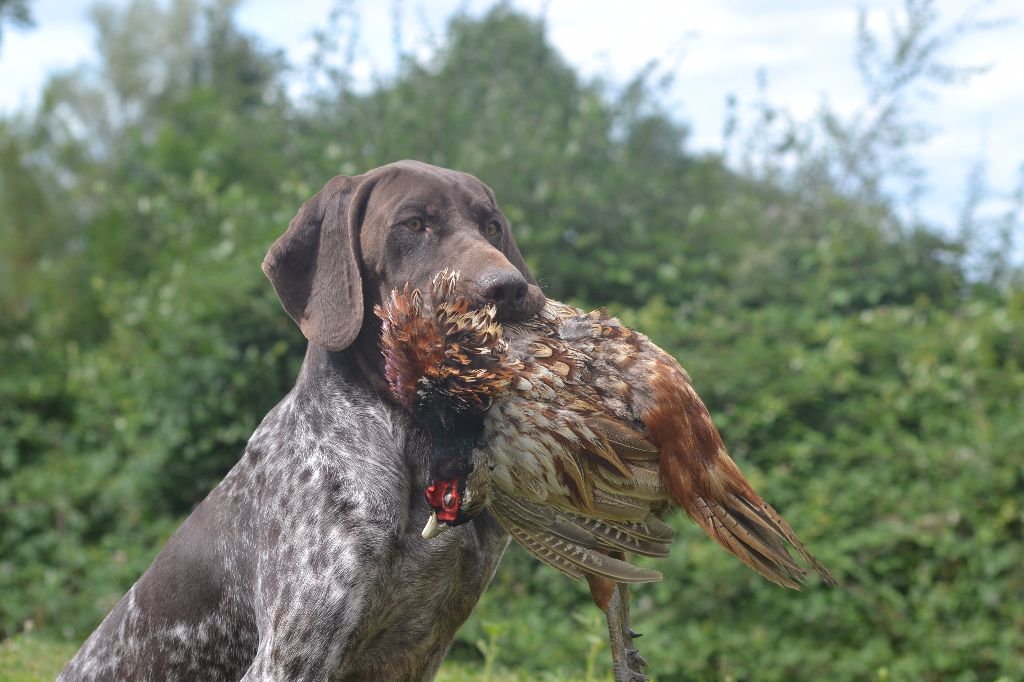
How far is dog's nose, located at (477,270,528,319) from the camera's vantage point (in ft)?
9.44

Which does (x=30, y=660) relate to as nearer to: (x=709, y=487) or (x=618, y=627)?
(x=618, y=627)

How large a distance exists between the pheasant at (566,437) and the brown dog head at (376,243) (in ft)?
0.89

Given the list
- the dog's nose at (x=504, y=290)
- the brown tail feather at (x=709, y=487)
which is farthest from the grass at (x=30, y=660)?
the brown tail feather at (x=709, y=487)

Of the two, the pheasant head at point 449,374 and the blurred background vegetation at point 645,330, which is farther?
the blurred background vegetation at point 645,330

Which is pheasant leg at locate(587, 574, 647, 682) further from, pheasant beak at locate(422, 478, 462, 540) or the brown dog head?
the brown dog head

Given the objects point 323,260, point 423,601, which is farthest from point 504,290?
point 423,601

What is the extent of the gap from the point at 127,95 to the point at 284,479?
49.1 feet

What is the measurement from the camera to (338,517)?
290 cm

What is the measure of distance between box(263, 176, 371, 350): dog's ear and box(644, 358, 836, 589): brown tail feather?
98cm

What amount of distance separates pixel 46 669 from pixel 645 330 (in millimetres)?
4584

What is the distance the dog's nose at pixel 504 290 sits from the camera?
2877 mm

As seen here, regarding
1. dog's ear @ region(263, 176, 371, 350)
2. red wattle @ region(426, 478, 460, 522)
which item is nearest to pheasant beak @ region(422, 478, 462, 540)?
red wattle @ region(426, 478, 460, 522)

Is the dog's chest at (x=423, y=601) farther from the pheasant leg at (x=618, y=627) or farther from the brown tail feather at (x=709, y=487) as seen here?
the brown tail feather at (x=709, y=487)

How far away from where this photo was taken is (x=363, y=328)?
10.5ft
